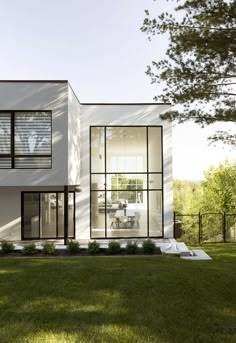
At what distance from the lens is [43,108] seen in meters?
12.1

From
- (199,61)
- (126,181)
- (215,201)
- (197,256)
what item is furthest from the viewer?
(215,201)

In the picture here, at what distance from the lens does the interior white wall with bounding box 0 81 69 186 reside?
11.9 m

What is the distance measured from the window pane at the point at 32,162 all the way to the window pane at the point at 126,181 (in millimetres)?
3536

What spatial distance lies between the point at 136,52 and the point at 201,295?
686 inches

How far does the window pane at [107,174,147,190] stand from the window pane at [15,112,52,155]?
3673 mm

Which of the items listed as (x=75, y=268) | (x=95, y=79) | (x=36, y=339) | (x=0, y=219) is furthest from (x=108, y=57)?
(x=36, y=339)

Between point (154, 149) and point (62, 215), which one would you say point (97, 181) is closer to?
point (62, 215)

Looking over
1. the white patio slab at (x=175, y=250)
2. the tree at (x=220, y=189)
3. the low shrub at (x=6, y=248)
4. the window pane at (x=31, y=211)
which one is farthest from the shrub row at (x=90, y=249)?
the tree at (x=220, y=189)

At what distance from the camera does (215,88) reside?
809 cm

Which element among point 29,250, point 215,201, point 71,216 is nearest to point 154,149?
point 71,216

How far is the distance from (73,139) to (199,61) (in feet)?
22.8

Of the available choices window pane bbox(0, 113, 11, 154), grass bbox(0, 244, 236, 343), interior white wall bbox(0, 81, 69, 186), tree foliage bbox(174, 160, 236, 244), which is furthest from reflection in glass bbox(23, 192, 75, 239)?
tree foliage bbox(174, 160, 236, 244)

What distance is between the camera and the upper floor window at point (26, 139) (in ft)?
39.6

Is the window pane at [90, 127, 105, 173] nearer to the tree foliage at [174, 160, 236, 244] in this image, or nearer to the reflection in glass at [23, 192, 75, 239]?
the reflection in glass at [23, 192, 75, 239]
